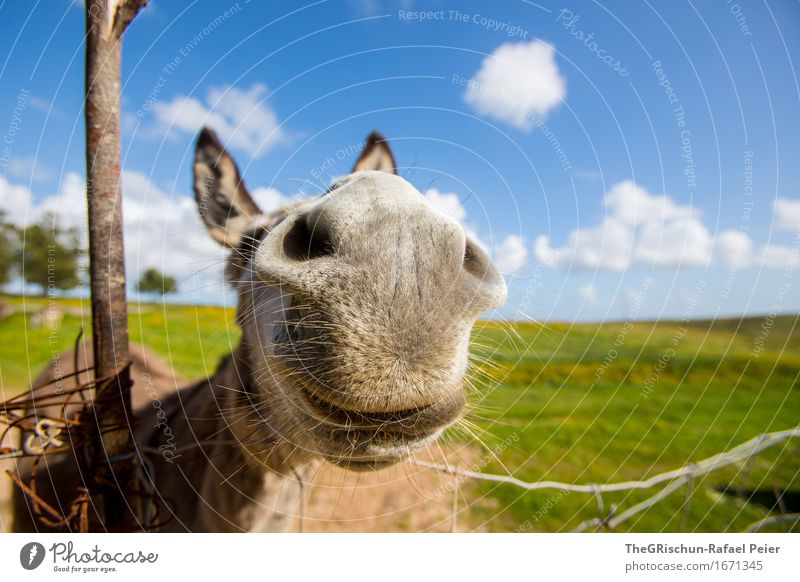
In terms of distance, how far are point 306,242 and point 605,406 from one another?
511cm

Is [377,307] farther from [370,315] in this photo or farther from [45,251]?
[45,251]

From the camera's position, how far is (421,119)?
1.96 m

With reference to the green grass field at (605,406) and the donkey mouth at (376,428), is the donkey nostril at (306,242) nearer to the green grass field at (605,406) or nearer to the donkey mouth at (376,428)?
Answer: the donkey mouth at (376,428)

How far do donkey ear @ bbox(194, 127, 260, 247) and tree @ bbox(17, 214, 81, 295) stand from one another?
58 centimetres

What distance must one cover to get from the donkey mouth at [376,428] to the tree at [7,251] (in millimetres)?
2027

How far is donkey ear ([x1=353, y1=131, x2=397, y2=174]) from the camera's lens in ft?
7.95

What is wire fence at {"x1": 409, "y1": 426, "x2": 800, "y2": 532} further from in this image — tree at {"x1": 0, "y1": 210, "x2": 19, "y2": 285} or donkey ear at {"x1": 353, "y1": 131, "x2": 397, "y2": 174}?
tree at {"x1": 0, "y1": 210, "x2": 19, "y2": 285}

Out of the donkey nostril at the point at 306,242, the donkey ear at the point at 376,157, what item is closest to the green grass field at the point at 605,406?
the donkey nostril at the point at 306,242

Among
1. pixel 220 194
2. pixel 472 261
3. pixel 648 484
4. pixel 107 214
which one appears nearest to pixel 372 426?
pixel 472 261

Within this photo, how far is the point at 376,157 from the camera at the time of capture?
2453 millimetres

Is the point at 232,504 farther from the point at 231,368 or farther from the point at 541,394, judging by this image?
the point at 541,394

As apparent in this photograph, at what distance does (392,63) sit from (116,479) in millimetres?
2051

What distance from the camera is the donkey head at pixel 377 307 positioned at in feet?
3.12
